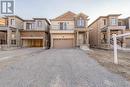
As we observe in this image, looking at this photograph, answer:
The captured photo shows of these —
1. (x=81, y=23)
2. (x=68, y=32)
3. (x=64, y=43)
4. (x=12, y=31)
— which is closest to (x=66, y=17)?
(x=81, y=23)

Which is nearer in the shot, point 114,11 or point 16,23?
point 16,23

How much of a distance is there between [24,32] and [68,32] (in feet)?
32.7

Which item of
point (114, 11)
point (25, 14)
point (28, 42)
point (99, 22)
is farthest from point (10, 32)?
point (114, 11)

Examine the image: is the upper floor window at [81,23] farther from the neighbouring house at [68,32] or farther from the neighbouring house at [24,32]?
the neighbouring house at [24,32]

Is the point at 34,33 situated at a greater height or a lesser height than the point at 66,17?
lesser

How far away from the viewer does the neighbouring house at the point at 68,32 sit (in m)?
33.0

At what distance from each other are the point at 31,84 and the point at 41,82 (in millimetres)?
422

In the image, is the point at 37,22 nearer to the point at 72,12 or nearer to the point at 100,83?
the point at 72,12

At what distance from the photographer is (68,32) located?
108 feet

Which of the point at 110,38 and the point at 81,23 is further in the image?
the point at 81,23

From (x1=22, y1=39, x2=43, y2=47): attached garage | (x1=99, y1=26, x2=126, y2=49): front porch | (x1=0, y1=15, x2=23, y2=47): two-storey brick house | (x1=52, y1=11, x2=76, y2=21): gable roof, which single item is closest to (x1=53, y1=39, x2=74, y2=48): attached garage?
(x1=52, y1=11, x2=76, y2=21): gable roof

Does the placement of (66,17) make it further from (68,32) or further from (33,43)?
(33,43)

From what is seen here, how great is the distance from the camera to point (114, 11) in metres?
→ 36.6

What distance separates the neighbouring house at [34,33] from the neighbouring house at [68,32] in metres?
2.43
